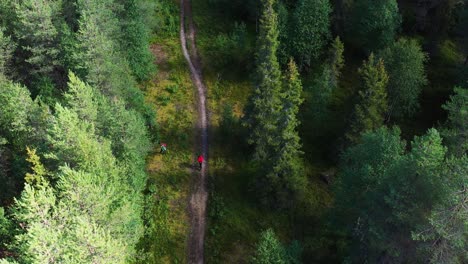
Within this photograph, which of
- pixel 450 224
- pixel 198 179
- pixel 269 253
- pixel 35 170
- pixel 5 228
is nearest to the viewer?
pixel 450 224

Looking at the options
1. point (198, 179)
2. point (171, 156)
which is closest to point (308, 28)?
point (171, 156)

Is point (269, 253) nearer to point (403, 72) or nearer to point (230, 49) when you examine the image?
point (403, 72)

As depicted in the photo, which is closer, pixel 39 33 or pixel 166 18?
pixel 39 33

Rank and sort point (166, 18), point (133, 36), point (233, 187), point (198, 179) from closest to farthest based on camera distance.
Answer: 1. point (198, 179)
2. point (233, 187)
3. point (133, 36)
4. point (166, 18)

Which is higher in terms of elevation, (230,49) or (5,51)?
(5,51)

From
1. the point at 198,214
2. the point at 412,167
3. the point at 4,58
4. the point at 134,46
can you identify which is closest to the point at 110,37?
the point at 134,46

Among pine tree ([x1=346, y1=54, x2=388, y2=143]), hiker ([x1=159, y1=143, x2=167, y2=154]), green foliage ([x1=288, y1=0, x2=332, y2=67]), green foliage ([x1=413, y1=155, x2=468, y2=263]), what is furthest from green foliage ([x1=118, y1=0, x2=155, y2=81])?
green foliage ([x1=413, y1=155, x2=468, y2=263])
